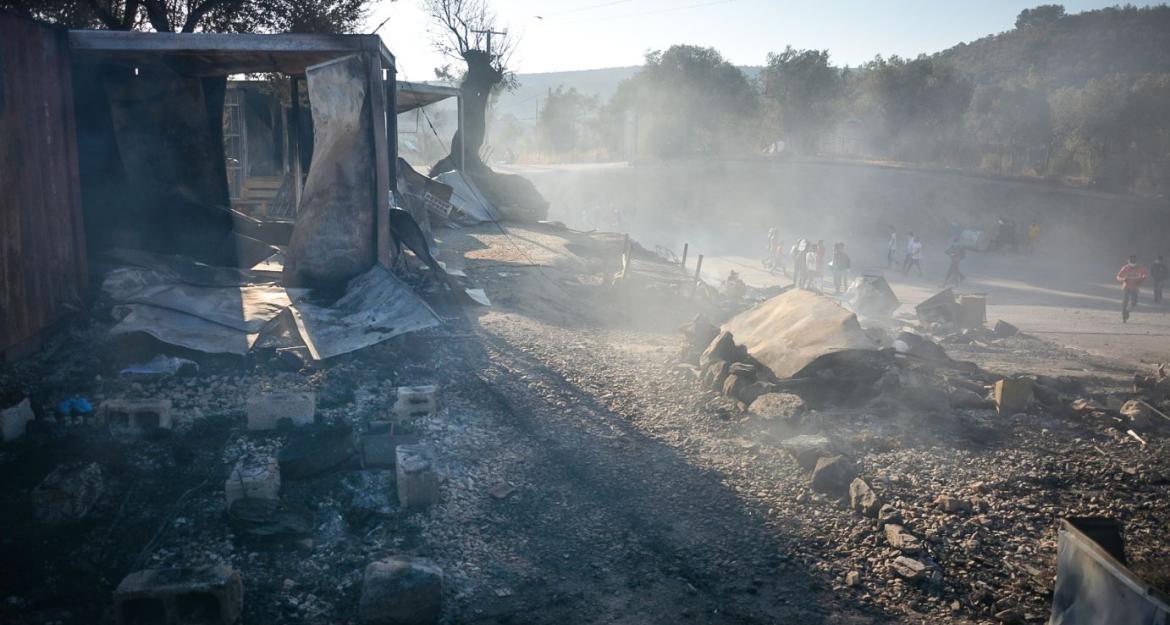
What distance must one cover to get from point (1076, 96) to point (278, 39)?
39484mm

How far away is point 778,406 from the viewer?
679cm

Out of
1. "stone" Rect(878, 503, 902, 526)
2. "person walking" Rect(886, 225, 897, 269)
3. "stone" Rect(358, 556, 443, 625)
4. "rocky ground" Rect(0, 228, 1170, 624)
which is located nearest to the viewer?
"stone" Rect(358, 556, 443, 625)

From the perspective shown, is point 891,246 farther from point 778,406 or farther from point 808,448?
point 808,448

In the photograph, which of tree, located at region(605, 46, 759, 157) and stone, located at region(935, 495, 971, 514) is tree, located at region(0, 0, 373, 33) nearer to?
stone, located at region(935, 495, 971, 514)

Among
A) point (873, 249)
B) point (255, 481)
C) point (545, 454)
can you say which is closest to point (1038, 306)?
point (873, 249)

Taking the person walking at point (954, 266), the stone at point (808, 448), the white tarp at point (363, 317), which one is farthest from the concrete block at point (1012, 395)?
the person walking at point (954, 266)

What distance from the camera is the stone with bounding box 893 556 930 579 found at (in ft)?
14.5

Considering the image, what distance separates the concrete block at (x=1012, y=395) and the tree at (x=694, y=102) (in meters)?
35.7

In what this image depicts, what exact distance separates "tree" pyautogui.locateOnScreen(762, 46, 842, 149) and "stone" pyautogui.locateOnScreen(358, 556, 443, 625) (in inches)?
1650

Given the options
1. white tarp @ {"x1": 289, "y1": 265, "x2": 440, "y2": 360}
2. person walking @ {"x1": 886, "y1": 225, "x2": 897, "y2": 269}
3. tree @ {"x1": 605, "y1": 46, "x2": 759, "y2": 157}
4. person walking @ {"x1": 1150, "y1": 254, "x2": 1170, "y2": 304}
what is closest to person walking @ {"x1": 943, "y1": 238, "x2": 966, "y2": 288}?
person walking @ {"x1": 886, "y1": 225, "x2": 897, "y2": 269}

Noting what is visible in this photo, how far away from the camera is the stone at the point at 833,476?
5.43 m

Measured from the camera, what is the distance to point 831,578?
4492 millimetres

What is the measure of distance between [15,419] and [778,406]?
226 inches

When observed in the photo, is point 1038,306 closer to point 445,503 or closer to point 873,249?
point 873,249
